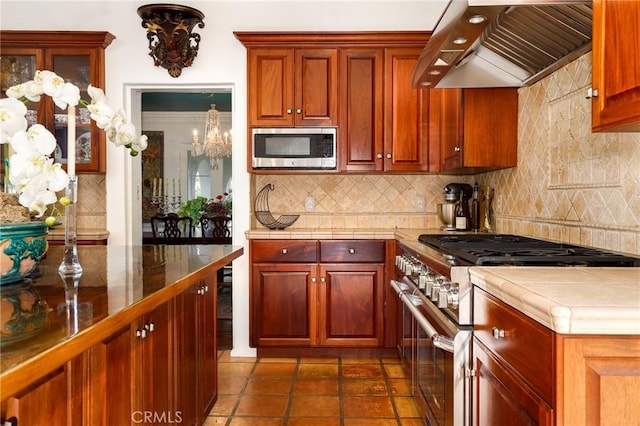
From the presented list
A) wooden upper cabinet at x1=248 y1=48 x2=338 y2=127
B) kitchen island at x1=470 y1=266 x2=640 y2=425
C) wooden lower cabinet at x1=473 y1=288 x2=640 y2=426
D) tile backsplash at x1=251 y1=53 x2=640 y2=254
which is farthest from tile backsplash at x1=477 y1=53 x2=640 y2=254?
wooden upper cabinet at x1=248 y1=48 x2=338 y2=127

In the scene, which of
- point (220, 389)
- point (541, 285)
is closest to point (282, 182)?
point (220, 389)

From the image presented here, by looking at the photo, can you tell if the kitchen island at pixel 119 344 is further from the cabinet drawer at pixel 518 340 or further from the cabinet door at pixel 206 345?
the cabinet drawer at pixel 518 340

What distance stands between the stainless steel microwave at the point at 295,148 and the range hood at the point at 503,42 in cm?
111

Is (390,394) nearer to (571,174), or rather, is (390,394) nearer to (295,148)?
(571,174)

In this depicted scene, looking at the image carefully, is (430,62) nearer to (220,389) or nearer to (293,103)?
(293,103)

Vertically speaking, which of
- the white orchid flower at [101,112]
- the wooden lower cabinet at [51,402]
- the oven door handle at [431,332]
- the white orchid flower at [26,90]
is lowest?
the oven door handle at [431,332]

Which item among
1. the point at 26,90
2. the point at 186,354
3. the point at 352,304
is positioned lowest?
the point at 352,304

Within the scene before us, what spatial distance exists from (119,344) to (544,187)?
87.0 inches

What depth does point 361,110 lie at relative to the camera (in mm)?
3520

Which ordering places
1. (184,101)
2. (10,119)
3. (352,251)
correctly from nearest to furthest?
(10,119) → (352,251) → (184,101)

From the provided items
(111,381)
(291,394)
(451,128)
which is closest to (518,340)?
(111,381)

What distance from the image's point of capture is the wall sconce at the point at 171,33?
343 centimetres

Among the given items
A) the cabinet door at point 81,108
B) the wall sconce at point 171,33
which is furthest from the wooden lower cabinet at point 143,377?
the wall sconce at point 171,33

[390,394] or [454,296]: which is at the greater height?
[454,296]
